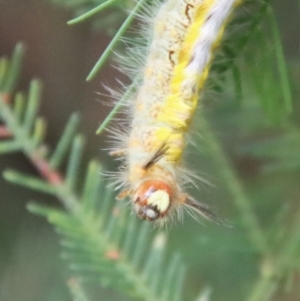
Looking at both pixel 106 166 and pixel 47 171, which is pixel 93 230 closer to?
pixel 47 171

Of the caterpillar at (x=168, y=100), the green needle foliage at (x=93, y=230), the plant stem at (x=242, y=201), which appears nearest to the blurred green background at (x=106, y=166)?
the plant stem at (x=242, y=201)

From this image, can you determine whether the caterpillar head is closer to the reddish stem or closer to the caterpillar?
the caterpillar

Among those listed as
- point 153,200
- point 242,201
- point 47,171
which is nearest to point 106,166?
point 242,201

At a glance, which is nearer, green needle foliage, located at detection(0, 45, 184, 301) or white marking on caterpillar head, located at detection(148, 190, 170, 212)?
white marking on caterpillar head, located at detection(148, 190, 170, 212)

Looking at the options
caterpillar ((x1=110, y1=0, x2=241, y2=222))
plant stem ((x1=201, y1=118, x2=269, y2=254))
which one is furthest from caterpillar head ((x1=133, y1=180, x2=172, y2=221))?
plant stem ((x1=201, y1=118, x2=269, y2=254))

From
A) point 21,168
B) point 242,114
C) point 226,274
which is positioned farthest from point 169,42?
point 21,168

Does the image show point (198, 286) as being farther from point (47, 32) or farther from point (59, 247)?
point (47, 32)
